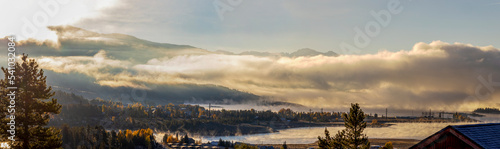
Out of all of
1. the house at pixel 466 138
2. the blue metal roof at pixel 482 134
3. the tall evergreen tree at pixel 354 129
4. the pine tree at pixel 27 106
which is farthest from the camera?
the tall evergreen tree at pixel 354 129

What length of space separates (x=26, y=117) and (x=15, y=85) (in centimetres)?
407

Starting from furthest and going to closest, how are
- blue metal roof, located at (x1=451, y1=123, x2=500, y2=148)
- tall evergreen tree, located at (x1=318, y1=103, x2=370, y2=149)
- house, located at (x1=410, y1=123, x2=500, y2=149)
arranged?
1. tall evergreen tree, located at (x1=318, y1=103, x2=370, y2=149)
2. blue metal roof, located at (x1=451, y1=123, x2=500, y2=148)
3. house, located at (x1=410, y1=123, x2=500, y2=149)

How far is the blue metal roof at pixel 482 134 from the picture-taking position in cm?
3475

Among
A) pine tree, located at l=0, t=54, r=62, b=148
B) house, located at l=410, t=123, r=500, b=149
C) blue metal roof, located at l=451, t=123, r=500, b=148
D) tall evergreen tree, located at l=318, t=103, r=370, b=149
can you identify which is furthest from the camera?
tall evergreen tree, located at l=318, t=103, r=370, b=149

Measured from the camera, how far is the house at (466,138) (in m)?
34.5

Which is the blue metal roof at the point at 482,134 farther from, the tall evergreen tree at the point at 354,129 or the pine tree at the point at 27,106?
the pine tree at the point at 27,106

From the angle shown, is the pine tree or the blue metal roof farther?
the pine tree

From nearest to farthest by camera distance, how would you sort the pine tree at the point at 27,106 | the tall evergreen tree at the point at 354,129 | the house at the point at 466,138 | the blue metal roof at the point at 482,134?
the house at the point at 466,138 < the blue metal roof at the point at 482,134 < the pine tree at the point at 27,106 < the tall evergreen tree at the point at 354,129

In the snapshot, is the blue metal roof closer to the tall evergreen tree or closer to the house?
the house

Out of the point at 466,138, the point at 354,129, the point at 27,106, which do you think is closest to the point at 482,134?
the point at 466,138

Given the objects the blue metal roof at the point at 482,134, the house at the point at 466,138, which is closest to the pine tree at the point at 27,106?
the house at the point at 466,138

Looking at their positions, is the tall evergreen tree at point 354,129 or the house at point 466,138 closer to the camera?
the house at point 466,138

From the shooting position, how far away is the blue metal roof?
34750 millimetres

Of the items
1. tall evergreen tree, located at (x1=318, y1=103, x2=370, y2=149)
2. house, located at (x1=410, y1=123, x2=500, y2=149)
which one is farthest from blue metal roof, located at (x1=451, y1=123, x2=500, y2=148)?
tall evergreen tree, located at (x1=318, y1=103, x2=370, y2=149)
